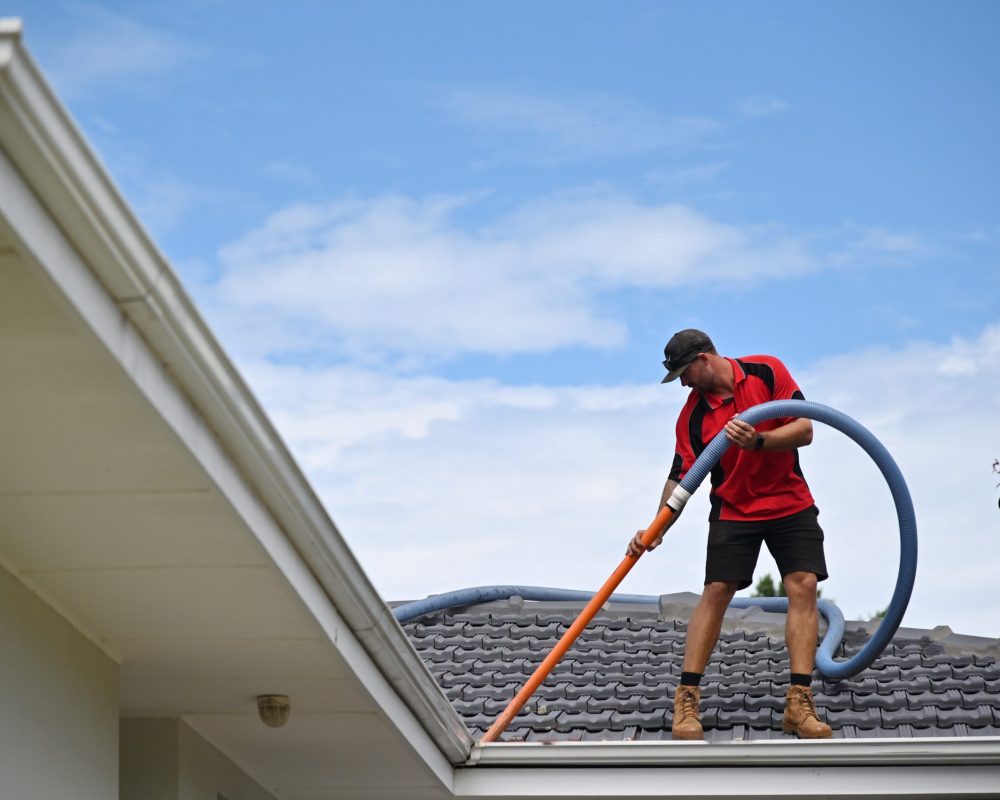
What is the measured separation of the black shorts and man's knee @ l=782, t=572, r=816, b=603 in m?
0.02

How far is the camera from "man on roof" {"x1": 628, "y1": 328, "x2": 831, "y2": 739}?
6.33 meters

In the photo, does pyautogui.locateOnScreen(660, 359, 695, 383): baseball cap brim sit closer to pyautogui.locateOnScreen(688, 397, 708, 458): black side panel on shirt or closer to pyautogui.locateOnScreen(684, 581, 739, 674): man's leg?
pyautogui.locateOnScreen(688, 397, 708, 458): black side panel on shirt

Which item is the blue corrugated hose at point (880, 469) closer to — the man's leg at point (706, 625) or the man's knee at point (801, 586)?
the man's knee at point (801, 586)

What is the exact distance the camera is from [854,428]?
6.04 metres

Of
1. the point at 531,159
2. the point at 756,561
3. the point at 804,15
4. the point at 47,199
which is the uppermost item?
the point at 531,159

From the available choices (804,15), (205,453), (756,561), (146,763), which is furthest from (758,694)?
(804,15)

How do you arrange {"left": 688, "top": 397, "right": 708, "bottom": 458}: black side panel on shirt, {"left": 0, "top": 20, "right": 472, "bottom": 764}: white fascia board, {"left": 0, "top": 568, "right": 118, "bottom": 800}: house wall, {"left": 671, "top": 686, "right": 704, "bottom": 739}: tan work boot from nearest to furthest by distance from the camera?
{"left": 0, "top": 20, "right": 472, "bottom": 764}: white fascia board → {"left": 0, "top": 568, "right": 118, "bottom": 800}: house wall → {"left": 671, "top": 686, "right": 704, "bottom": 739}: tan work boot → {"left": 688, "top": 397, "right": 708, "bottom": 458}: black side panel on shirt

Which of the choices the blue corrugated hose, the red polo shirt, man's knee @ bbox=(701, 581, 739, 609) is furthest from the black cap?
man's knee @ bbox=(701, 581, 739, 609)

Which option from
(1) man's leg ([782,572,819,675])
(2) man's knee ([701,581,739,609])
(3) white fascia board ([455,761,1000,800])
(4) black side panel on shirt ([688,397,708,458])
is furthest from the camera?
(4) black side panel on shirt ([688,397,708,458])

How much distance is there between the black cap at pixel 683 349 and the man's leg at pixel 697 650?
93 centimetres

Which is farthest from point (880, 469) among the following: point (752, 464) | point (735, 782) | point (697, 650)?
point (735, 782)

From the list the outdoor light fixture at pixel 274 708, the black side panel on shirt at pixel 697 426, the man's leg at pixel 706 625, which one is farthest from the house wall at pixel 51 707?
the black side panel on shirt at pixel 697 426

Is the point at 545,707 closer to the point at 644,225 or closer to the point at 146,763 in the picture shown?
the point at 146,763

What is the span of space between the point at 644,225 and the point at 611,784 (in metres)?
7.54
